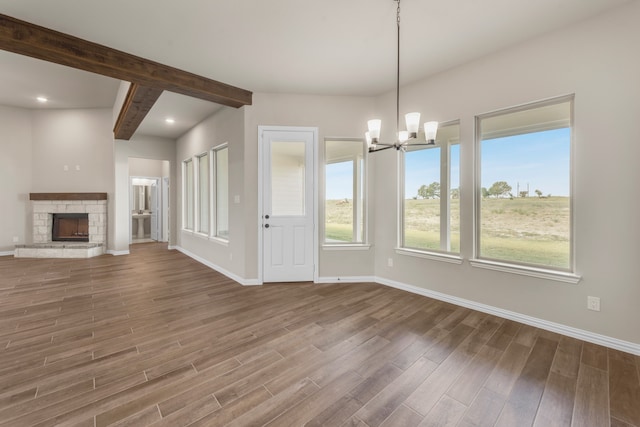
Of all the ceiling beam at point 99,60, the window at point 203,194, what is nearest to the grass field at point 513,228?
the ceiling beam at point 99,60

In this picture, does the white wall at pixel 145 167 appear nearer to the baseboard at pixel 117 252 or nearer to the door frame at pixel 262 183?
the baseboard at pixel 117 252

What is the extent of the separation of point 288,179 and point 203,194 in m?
2.63

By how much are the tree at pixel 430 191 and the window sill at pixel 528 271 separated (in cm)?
96

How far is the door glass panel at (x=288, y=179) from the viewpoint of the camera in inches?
165

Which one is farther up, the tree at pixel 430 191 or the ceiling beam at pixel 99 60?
the ceiling beam at pixel 99 60

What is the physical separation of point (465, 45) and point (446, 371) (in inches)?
122

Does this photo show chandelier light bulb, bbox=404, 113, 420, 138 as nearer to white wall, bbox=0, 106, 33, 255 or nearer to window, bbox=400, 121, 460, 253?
window, bbox=400, 121, 460, 253

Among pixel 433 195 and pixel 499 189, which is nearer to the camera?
pixel 499 189

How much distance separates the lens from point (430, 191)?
3.70m

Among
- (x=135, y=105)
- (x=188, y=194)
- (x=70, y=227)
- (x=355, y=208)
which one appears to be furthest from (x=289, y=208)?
(x=70, y=227)

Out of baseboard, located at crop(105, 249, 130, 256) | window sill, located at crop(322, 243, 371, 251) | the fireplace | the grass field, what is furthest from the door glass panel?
the fireplace

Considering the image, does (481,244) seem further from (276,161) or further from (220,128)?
(220,128)

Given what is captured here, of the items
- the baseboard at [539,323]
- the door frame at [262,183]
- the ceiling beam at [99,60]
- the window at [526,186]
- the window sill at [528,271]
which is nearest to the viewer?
the baseboard at [539,323]

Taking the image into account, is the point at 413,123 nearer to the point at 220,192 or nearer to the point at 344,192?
the point at 344,192
